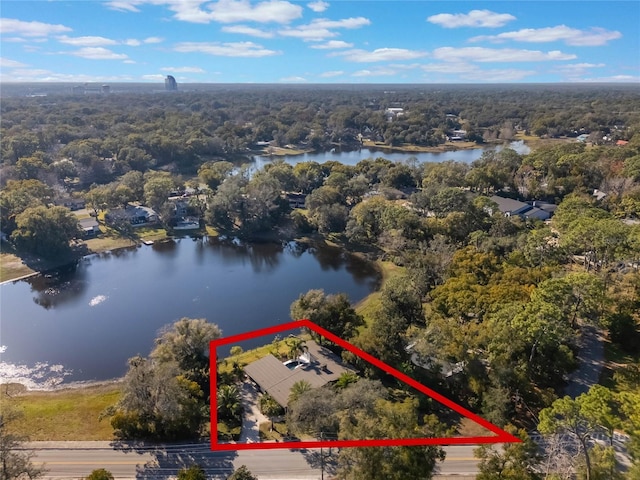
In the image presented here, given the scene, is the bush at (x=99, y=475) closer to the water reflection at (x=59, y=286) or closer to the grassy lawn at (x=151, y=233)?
the water reflection at (x=59, y=286)

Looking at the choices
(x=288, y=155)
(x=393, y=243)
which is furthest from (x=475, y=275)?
(x=288, y=155)

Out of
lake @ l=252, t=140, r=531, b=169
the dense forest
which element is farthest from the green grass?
lake @ l=252, t=140, r=531, b=169

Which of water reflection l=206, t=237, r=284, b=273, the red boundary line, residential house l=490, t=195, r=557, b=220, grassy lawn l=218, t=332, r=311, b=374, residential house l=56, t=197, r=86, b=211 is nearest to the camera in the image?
the red boundary line

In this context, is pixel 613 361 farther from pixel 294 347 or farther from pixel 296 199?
pixel 296 199

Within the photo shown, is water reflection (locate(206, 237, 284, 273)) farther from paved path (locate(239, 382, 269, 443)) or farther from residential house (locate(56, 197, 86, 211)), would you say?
residential house (locate(56, 197, 86, 211))

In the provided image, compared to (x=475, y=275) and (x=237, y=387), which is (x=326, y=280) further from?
(x=237, y=387)

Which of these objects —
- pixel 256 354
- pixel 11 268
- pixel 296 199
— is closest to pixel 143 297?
pixel 11 268

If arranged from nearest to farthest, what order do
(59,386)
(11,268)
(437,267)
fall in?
(59,386) → (437,267) → (11,268)
